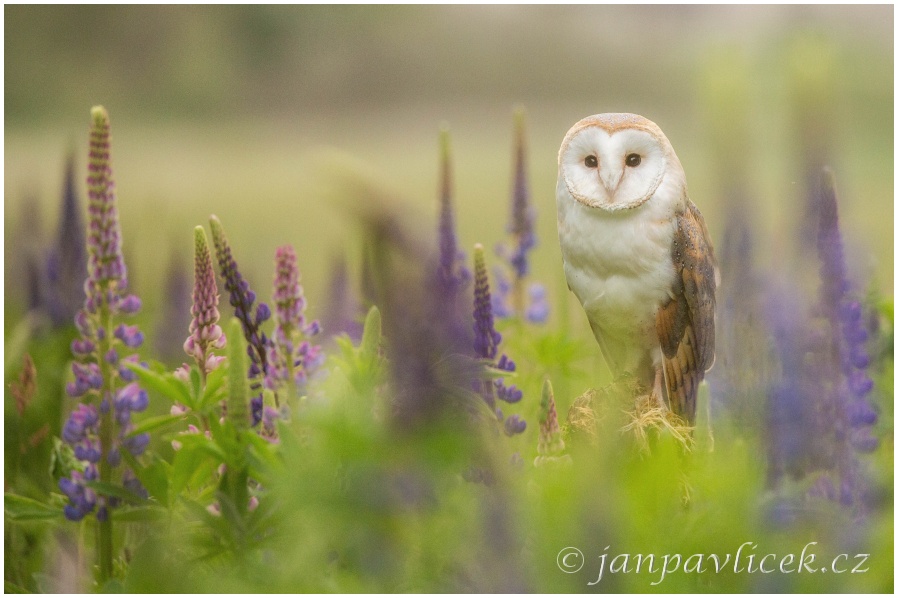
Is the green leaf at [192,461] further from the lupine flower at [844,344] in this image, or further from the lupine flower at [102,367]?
the lupine flower at [844,344]

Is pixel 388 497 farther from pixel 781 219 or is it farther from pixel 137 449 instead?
pixel 781 219

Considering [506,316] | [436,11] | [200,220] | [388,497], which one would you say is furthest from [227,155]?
[388,497]

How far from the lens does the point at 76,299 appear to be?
133 cm

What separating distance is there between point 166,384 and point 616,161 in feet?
1.78

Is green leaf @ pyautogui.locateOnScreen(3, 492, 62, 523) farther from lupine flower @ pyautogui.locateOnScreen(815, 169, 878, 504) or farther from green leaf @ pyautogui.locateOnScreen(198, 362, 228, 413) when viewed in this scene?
lupine flower @ pyautogui.locateOnScreen(815, 169, 878, 504)

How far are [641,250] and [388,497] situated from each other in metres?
0.53

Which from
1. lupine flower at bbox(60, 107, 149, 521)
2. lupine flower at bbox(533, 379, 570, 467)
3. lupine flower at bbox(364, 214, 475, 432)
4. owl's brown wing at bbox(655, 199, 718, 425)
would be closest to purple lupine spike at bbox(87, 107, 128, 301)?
lupine flower at bbox(60, 107, 149, 521)

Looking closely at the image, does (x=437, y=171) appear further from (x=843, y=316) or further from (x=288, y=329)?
(x=843, y=316)

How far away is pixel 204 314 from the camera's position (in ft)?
3.43

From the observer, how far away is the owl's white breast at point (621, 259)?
1.09 metres

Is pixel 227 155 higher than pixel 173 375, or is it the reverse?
pixel 227 155

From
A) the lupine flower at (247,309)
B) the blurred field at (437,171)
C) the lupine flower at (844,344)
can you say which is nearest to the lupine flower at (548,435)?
the blurred field at (437,171)

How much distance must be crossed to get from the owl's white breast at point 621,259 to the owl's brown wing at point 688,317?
0.01 meters

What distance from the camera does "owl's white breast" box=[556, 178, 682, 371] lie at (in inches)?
42.8
